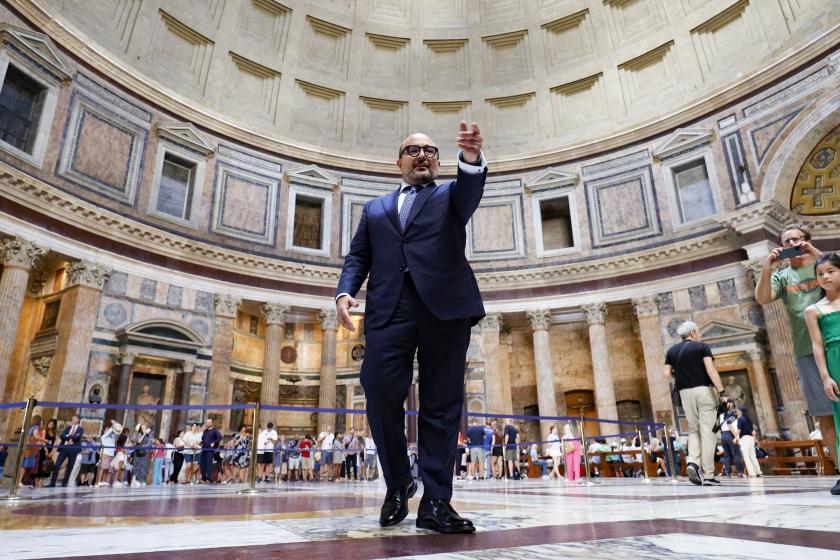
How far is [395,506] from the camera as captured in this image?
240cm

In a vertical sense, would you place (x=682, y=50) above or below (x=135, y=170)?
above

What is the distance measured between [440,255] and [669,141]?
18.3 metres

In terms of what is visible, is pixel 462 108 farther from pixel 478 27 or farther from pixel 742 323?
pixel 742 323

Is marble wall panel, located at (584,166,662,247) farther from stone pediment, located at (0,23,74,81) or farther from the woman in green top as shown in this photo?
stone pediment, located at (0,23,74,81)

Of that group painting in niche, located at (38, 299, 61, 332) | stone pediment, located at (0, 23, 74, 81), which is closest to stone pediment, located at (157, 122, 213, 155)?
stone pediment, located at (0, 23, 74, 81)

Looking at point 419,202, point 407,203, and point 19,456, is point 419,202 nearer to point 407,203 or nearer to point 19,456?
point 407,203

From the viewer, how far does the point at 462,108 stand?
21922mm

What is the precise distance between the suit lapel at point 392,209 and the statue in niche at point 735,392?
15.4 metres

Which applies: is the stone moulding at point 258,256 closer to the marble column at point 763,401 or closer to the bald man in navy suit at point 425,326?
the marble column at point 763,401

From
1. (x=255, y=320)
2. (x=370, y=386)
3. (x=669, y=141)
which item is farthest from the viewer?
(x=255, y=320)

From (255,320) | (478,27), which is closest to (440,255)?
(255,320)

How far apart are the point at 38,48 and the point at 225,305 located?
8296 mm

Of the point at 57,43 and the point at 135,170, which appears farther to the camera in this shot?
the point at 135,170

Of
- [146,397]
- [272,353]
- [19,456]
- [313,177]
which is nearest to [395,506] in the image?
[19,456]
